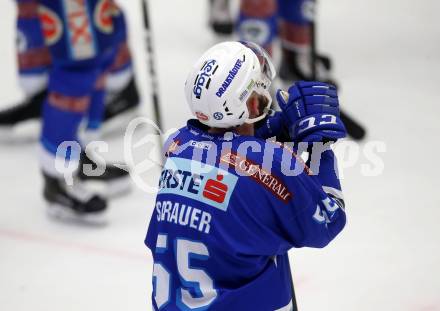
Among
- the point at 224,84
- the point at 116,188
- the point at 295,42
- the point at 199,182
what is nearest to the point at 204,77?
the point at 224,84

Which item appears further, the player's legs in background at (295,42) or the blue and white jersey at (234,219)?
the player's legs in background at (295,42)

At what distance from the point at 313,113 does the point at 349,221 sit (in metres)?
1.22

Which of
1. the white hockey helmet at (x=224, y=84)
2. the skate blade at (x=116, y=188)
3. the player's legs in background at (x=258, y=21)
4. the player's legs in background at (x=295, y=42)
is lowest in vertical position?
the skate blade at (x=116, y=188)

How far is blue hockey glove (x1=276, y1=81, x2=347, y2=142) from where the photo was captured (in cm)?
174

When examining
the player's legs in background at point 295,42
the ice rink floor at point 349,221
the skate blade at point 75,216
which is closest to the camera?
the ice rink floor at point 349,221

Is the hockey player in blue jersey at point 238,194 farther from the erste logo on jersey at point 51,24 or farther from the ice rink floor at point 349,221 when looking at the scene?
the erste logo on jersey at point 51,24

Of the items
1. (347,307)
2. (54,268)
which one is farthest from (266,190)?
(54,268)

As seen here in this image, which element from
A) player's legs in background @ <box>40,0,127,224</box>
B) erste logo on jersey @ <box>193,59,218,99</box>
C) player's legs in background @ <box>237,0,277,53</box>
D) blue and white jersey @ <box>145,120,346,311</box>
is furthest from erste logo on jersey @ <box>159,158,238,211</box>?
player's legs in background @ <box>237,0,277,53</box>

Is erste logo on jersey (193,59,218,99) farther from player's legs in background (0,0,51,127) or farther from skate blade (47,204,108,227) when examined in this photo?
player's legs in background (0,0,51,127)

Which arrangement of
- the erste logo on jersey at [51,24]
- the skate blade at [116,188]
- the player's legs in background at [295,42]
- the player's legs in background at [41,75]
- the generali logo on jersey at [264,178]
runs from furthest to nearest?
the player's legs in background at [295,42] → the player's legs in background at [41,75] → the skate blade at [116,188] → the erste logo on jersey at [51,24] → the generali logo on jersey at [264,178]

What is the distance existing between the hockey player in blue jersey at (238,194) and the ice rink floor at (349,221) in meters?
0.81

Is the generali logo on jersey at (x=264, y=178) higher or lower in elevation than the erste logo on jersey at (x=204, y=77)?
lower

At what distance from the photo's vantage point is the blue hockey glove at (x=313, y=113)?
174 centimetres

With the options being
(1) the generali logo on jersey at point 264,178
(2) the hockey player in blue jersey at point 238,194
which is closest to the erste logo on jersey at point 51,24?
(2) the hockey player in blue jersey at point 238,194
